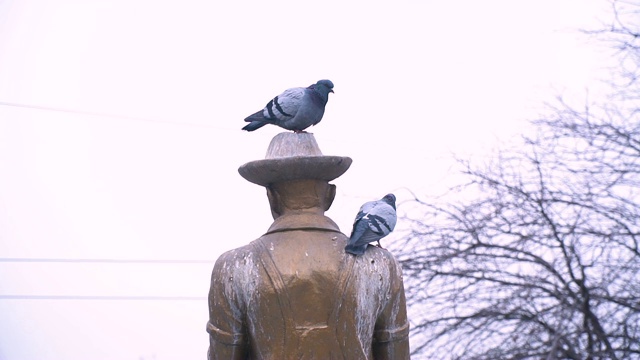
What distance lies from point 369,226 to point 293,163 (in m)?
0.38

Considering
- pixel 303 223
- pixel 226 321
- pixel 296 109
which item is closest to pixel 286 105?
pixel 296 109

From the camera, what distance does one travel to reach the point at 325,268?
370cm

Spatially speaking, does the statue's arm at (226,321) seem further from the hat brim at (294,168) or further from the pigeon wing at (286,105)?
the pigeon wing at (286,105)

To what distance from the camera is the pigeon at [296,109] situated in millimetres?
3947

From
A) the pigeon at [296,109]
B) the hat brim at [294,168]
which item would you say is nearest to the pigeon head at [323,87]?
the pigeon at [296,109]

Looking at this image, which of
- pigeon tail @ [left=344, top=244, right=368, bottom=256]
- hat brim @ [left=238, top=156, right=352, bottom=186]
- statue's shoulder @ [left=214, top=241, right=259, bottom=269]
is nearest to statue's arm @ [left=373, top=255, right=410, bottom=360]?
pigeon tail @ [left=344, top=244, right=368, bottom=256]

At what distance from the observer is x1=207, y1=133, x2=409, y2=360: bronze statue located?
12.0ft

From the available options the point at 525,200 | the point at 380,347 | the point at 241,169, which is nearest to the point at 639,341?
the point at 525,200

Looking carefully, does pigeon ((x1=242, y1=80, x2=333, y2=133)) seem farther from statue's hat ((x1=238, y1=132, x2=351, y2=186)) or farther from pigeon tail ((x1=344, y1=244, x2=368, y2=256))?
pigeon tail ((x1=344, y1=244, x2=368, y2=256))

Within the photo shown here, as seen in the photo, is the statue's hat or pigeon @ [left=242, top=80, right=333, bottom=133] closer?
the statue's hat

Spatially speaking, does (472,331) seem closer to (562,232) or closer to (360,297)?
(562,232)

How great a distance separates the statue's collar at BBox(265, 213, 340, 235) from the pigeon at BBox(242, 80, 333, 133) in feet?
1.15

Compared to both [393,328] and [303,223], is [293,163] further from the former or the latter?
[393,328]

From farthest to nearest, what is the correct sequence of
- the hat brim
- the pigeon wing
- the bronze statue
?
the pigeon wing < the hat brim < the bronze statue
